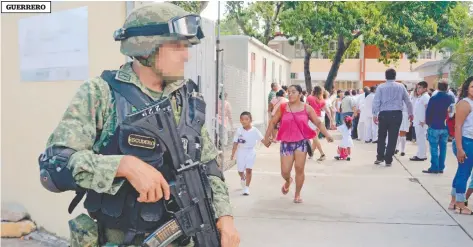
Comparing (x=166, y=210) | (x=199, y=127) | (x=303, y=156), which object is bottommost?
(x=303, y=156)

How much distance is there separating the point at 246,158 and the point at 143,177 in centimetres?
526

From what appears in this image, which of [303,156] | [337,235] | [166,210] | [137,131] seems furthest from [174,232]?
[303,156]

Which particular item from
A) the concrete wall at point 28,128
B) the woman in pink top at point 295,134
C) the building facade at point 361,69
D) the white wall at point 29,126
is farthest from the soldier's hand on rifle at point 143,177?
the building facade at point 361,69

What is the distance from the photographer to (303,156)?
249 inches

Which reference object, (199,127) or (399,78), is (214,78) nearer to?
(199,127)

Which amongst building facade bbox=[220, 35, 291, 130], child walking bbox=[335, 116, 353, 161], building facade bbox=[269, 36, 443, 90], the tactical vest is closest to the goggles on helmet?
the tactical vest

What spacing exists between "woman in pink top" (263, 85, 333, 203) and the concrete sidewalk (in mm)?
485

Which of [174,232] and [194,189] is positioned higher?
[194,189]

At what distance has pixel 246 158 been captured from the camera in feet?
22.2

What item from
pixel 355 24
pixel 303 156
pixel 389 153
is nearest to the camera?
pixel 303 156

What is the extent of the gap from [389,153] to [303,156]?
3.69m

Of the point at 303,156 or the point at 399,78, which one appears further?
the point at 399,78

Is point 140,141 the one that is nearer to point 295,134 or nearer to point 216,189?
point 216,189

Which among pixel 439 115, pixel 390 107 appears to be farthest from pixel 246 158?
pixel 390 107
